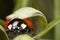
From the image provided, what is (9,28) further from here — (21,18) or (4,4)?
(4,4)

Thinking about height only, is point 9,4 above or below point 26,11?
above

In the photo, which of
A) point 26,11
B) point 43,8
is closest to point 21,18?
point 26,11

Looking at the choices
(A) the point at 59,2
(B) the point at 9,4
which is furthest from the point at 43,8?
(A) the point at 59,2

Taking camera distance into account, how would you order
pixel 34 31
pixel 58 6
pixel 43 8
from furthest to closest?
1. pixel 43 8
2. pixel 34 31
3. pixel 58 6

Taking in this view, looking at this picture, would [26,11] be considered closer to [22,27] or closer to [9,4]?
[22,27]

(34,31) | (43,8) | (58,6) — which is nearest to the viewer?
(58,6)

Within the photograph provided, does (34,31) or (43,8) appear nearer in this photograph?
(34,31)
